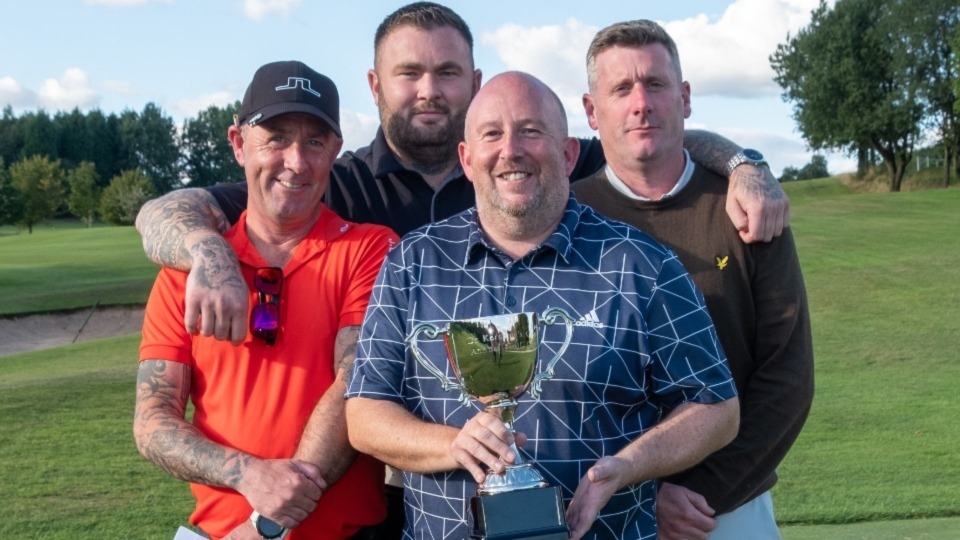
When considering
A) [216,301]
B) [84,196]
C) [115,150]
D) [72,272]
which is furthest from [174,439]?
[115,150]

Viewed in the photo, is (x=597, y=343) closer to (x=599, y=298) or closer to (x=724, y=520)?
(x=599, y=298)

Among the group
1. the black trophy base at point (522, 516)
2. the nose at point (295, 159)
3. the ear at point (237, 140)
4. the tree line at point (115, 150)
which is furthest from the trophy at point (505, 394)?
the tree line at point (115, 150)

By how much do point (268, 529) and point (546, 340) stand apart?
102 centimetres

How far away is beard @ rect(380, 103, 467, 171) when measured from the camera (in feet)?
13.3

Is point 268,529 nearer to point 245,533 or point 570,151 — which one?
point 245,533

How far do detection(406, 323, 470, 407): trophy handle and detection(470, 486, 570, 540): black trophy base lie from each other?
333mm

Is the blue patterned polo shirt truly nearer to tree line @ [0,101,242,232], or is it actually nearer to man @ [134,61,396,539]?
man @ [134,61,396,539]

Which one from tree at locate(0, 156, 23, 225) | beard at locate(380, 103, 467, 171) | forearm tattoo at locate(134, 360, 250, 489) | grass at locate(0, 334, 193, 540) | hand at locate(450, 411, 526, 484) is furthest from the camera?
tree at locate(0, 156, 23, 225)

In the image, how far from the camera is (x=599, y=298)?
2.87m

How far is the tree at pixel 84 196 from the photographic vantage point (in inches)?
2180

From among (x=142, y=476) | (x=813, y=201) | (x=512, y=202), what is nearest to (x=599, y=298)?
(x=512, y=202)

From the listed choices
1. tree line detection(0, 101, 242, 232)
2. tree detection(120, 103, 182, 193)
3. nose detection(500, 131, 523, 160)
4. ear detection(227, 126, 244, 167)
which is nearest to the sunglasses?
ear detection(227, 126, 244, 167)

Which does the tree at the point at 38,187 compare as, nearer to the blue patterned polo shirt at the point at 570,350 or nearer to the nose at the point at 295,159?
the nose at the point at 295,159

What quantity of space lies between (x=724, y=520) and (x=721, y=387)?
91 cm
